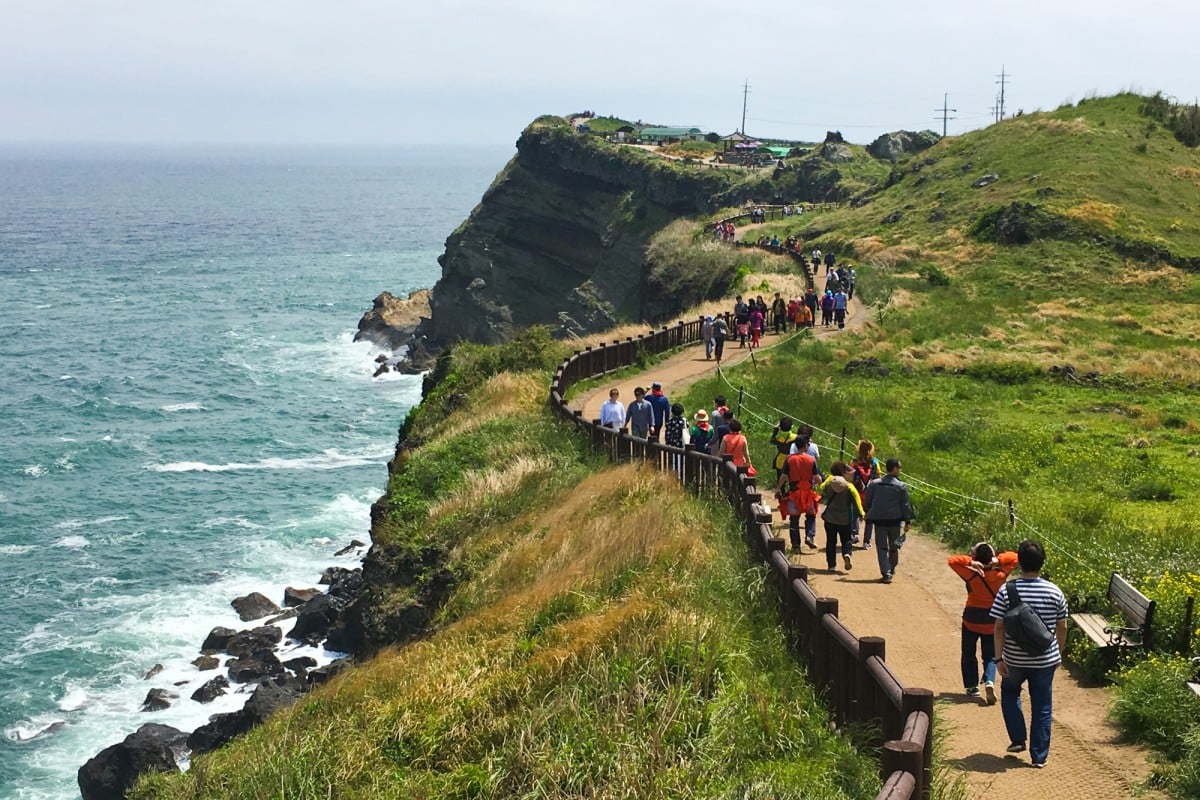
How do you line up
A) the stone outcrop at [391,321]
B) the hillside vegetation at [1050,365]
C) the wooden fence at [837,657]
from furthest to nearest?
the stone outcrop at [391,321] < the hillside vegetation at [1050,365] < the wooden fence at [837,657]

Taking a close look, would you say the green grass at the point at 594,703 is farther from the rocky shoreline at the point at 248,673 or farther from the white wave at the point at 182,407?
the white wave at the point at 182,407

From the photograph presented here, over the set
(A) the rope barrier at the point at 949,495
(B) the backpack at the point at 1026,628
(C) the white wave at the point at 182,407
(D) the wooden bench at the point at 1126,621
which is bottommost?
(C) the white wave at the point at 182,407

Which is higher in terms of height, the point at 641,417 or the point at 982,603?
the point at 982,603

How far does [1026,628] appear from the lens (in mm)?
9773

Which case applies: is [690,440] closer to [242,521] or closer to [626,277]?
[242,521]

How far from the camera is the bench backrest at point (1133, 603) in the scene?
11789mm

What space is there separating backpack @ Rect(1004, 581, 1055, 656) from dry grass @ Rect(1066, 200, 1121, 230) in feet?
142

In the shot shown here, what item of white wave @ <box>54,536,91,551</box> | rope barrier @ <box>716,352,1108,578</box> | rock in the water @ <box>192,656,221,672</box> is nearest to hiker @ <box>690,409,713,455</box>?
rope barrier @ <box>716,352,1108,578</box>

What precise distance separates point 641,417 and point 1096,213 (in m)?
35.9

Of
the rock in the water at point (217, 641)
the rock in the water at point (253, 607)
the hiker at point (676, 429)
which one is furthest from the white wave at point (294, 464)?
the hiker at point (676, 429)

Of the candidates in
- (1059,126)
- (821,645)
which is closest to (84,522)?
(821,645)

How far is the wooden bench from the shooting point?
11812 mm

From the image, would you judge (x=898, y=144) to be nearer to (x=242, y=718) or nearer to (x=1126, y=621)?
(x=242, y=718)

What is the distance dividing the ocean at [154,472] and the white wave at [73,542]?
112mm
